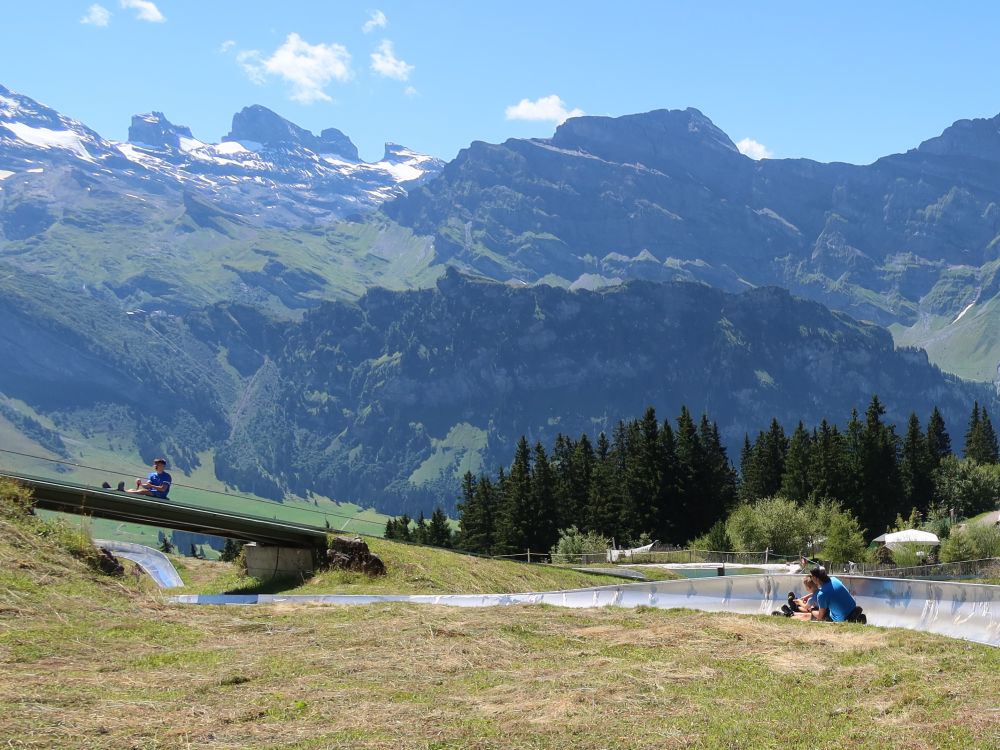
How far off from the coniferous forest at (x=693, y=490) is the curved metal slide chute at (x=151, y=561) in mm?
67397

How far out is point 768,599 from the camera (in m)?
26.6

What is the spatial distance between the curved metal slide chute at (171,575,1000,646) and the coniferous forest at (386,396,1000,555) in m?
79.3

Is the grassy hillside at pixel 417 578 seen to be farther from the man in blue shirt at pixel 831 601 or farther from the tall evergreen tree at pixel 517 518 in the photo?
the tall evergreen tree at pixel 517 518

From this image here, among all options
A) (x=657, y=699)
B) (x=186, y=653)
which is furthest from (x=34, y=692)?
(x=657, y=699)

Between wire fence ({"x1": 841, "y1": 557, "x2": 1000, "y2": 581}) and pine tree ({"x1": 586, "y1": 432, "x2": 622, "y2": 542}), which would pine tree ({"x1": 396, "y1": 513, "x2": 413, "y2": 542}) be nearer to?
pine tree ({"x1": 586, "y1": 432, "x2": 622, "y2": 542})

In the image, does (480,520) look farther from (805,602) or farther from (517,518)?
(805,602)

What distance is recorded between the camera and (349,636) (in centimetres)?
2053

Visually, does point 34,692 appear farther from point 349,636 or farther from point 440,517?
point 440,517

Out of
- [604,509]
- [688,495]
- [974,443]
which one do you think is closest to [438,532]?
[604,509]

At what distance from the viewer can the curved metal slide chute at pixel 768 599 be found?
21.6 m

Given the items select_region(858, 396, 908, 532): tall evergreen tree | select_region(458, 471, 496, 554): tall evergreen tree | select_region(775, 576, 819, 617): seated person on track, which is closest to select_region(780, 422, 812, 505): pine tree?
select_region(858, 396, 908, 532): tall evergreen tree

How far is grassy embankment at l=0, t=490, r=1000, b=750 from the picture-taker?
43.7 feet

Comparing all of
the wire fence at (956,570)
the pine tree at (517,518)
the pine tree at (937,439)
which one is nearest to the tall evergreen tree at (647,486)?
the pine tree at (517,518)

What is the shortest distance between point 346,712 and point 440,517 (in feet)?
465
